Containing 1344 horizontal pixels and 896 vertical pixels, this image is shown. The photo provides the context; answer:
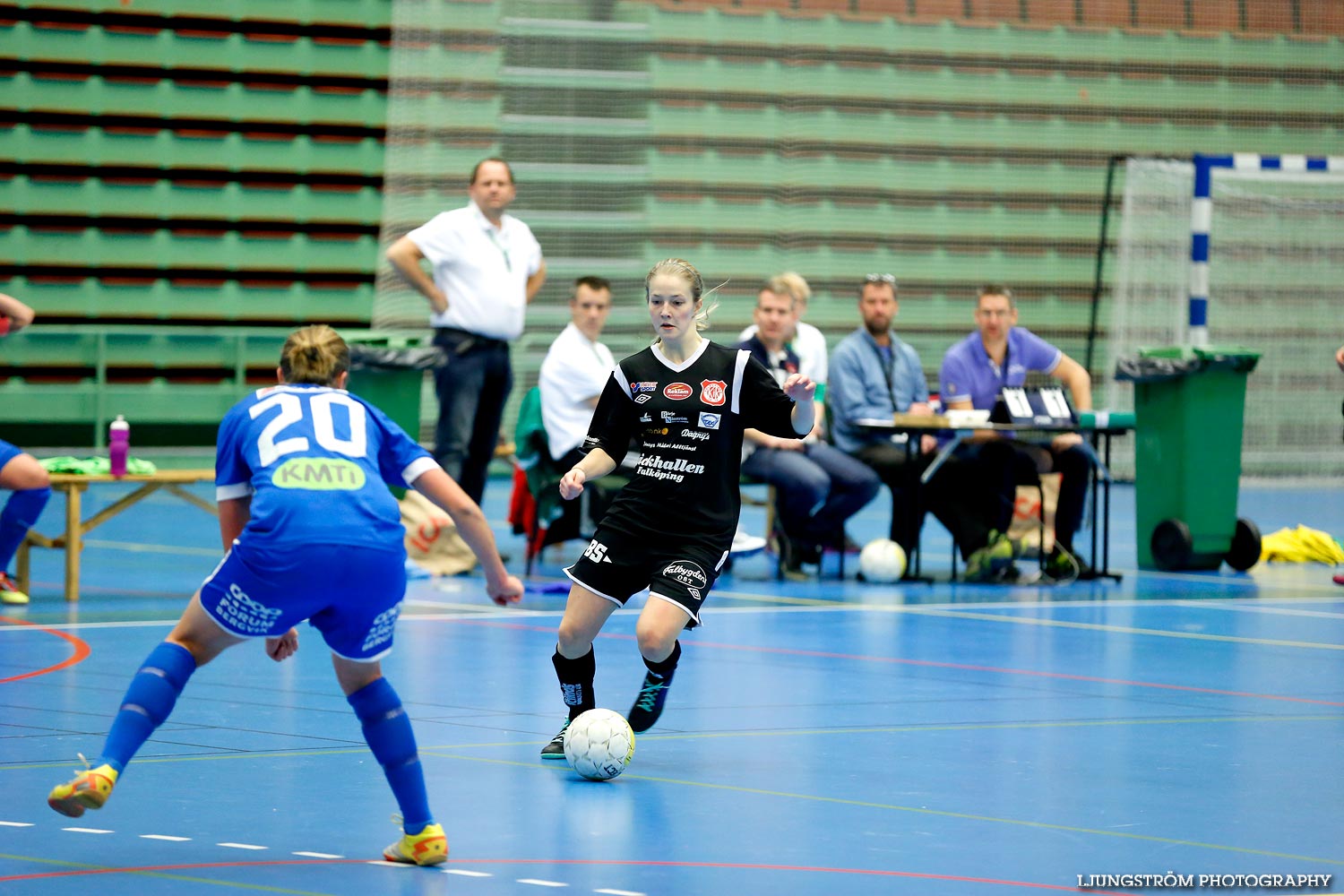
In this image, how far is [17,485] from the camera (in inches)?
310

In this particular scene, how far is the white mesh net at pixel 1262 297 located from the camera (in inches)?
687

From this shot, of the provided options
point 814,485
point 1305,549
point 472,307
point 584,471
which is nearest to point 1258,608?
point 814,485

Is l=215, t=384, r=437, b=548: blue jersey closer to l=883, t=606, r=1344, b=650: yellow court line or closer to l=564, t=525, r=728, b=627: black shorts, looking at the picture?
l=564, t=525, r=728, b=627: black shorts

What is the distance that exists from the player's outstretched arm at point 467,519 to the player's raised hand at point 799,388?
1.43m

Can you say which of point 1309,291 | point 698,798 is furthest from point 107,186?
point 698,798

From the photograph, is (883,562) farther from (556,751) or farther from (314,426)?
(314,426)

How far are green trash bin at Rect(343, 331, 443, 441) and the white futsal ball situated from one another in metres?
5.53

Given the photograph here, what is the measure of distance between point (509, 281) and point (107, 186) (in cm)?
890

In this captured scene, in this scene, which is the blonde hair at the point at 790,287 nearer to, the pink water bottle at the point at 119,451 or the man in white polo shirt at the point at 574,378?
the man in white polo shirt at the point at 574,378

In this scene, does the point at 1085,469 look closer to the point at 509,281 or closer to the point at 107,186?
the point at 509,281

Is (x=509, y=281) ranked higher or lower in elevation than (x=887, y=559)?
higher

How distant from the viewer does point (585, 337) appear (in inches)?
400

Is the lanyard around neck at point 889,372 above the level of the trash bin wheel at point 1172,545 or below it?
above

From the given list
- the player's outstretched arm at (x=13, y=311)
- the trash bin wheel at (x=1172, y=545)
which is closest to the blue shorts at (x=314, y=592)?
the player's outstretched arm at (x=13, y=311)
